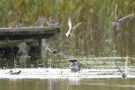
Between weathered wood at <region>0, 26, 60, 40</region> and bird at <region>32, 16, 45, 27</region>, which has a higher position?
bird at <region>32, 16, 45, 27</region>

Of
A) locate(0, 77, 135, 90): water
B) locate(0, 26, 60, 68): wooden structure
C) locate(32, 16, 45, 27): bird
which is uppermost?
locate(32, 16, 45, 27): bird

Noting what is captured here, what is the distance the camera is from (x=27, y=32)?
77.5ft

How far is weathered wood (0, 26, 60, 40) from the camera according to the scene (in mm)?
23323

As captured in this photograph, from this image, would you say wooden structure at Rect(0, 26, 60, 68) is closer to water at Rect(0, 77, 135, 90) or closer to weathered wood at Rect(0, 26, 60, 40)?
weathered wood at Rect(0, 26, 60, 40)

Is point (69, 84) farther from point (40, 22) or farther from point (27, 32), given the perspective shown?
point (40, 22)

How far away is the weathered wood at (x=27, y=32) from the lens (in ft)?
76.5

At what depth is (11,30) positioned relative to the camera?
76.5ft

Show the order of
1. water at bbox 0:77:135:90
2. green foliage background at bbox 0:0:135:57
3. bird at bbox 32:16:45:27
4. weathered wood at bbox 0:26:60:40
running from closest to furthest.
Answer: water at bbox 0:77:135:90 → weathered wood at bbox 0:26:60:40 → bird at bbox 32:16:45:27 → green foliage background at bbox 0:0:135:57

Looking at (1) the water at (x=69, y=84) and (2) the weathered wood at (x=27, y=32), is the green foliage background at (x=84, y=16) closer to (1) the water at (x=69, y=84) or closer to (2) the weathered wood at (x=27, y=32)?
(2) the weathered wood at (x=27, y=32)

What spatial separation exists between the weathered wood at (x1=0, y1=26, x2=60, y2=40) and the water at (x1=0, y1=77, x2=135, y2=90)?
7828 mm

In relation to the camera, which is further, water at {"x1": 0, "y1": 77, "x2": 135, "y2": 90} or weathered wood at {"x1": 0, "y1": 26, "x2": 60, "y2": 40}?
weathered wood at {"x1": 0, "y1": 26, "x2": 60, "y2": 40}

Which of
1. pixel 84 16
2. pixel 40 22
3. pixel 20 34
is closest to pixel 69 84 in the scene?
pixel 20 34

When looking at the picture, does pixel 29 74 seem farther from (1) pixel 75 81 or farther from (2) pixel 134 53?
(2) pixel 134 53

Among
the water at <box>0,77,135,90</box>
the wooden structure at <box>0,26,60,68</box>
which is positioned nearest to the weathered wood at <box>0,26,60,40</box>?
the wooden structure at <box>0,26,60,68</box>
